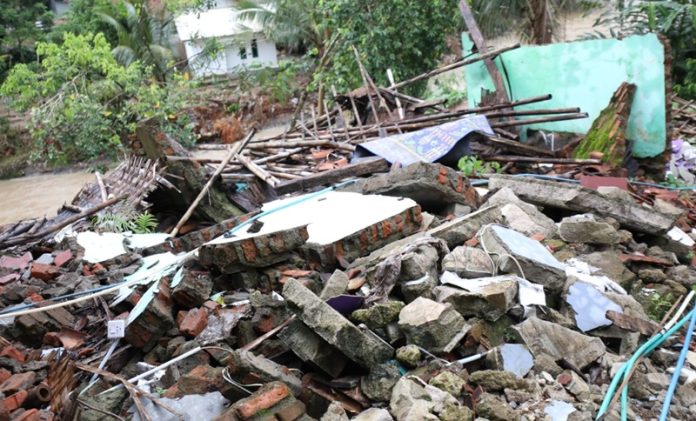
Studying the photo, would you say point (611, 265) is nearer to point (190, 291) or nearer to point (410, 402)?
point (410, 402)

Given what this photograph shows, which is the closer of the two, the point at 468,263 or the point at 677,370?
the point at 677,370

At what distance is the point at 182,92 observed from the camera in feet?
52.8

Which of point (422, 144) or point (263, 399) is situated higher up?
point (422, 144)

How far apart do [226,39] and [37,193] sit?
10669 mm

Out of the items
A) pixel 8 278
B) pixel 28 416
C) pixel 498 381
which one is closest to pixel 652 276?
pixel 498 381

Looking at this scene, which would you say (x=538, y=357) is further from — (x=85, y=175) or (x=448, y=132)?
(x=85, y=175)

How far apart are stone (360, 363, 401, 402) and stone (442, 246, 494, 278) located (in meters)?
0.86

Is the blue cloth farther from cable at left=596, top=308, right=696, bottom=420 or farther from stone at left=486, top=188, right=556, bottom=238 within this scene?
cable at left=596, top=308, right=696, bottom=420

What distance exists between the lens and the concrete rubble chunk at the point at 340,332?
2715mm

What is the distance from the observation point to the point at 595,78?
7.14m

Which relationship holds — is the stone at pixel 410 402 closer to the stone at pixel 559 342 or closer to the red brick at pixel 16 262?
the stone at pixel 559 342

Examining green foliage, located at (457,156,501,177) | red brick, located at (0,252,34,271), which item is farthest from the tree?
green foliage, located at (457,156,501,177)

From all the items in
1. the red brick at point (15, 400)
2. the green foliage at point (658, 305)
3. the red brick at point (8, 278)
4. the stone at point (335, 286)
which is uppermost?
the stone at point (335, 286)

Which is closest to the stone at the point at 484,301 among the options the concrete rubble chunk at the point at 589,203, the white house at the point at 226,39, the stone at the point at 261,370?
the stone at the point at 261,370
